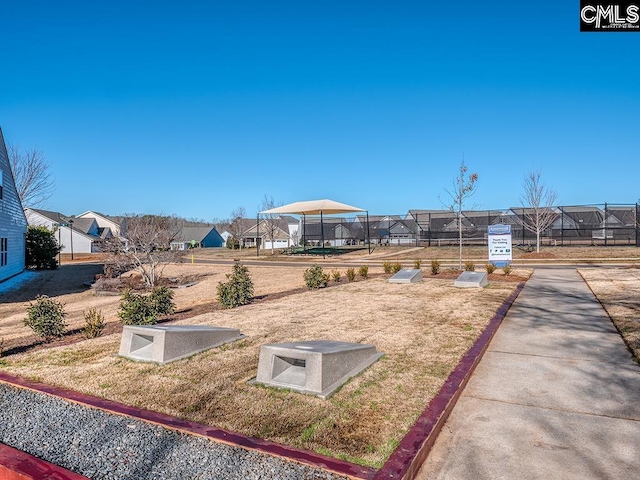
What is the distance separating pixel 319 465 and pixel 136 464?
4.13 feet

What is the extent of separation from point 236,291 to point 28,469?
6790mm

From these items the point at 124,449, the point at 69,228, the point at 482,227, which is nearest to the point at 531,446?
the point at 124,449

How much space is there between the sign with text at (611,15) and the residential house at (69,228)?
132 feet

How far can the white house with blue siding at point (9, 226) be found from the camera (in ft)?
61.8

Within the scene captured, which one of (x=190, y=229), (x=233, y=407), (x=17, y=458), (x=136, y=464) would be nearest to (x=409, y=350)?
(x=233, y=407)

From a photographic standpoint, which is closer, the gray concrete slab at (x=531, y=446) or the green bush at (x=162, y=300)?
the gray concrete slab at (x=531, y=446)

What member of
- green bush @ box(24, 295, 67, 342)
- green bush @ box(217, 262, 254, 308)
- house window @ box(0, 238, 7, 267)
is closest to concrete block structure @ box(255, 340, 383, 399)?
green bush @ box(24, 295, 67, 342)

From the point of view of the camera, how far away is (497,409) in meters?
3.92

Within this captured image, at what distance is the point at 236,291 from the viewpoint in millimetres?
9625

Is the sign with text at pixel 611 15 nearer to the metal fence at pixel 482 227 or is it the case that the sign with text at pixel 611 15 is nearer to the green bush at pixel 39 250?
the metal fence at pixel 482 227

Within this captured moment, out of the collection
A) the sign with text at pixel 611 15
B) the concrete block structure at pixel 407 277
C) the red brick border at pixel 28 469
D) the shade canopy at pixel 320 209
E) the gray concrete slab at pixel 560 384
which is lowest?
the gray concrete slab at pixel 560 384

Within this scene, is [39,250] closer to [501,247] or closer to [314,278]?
[314,278]

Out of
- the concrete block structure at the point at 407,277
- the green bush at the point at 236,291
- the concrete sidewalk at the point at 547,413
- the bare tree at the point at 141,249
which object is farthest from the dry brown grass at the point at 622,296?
the bare tree at the point at 141,249

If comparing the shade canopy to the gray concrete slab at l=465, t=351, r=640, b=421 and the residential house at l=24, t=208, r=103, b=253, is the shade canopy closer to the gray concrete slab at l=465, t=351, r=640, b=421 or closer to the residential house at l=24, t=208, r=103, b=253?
the residential house at l=24, t=208, r=103, b=253
